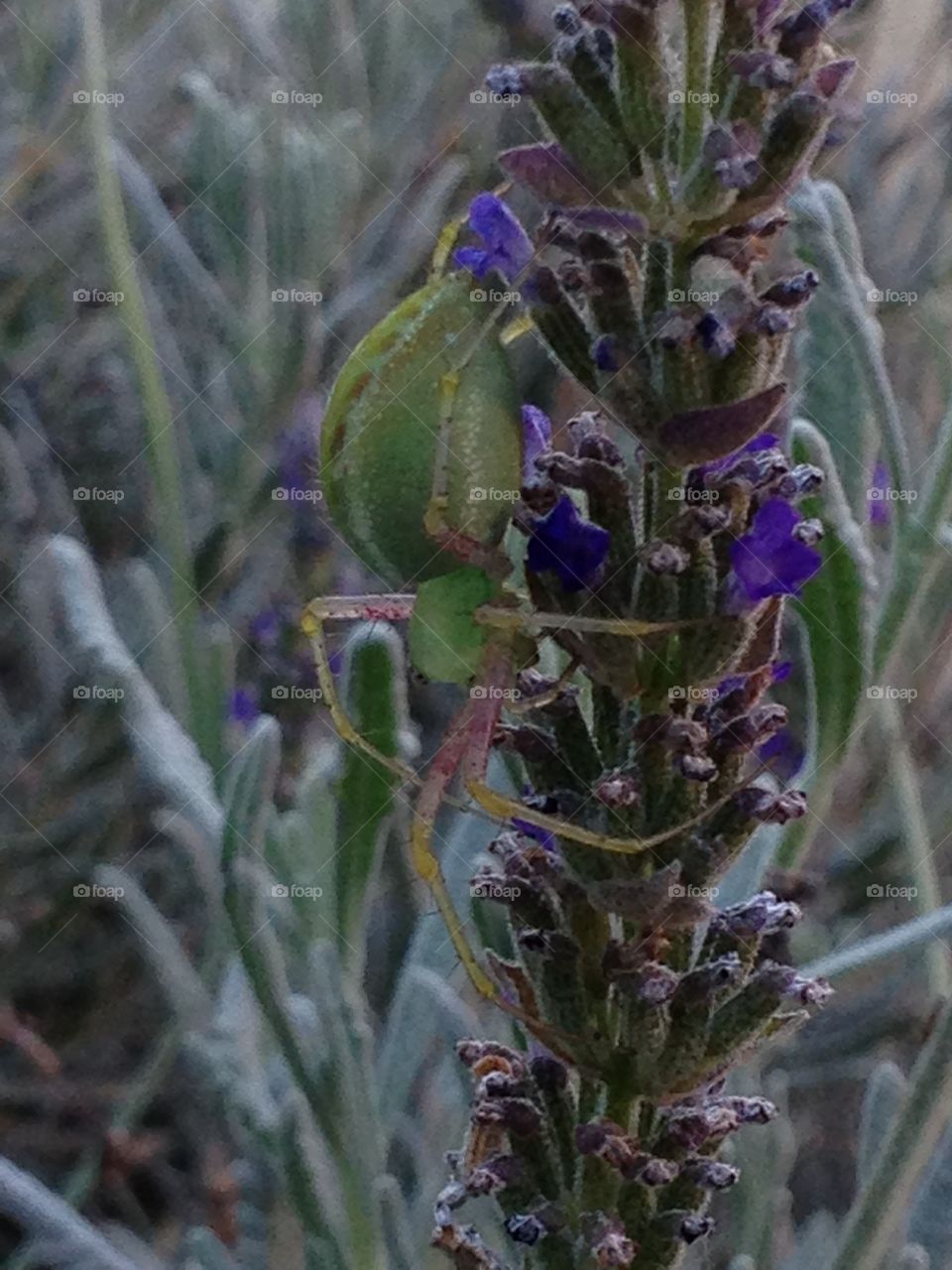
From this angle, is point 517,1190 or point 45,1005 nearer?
point 517,1190

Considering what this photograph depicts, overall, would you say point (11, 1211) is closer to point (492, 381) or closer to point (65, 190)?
point (492, 381)

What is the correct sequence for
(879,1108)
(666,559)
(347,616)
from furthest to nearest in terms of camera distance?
1. (879,1108)
2. (347,616)
3. (666,559)

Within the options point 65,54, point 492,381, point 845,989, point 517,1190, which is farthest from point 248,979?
point 65,54

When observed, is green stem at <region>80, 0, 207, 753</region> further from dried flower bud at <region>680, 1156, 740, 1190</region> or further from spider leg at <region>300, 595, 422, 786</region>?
dried flower bud at <region>680, 1156, 740, 1190</region>

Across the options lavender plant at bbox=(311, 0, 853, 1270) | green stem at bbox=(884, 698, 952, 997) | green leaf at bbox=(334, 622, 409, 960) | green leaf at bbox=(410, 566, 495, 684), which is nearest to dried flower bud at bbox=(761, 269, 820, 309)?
lavender plant at bbox=(311, 0, 853, 1270)

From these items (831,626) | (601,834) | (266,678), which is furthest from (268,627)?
(601,834)

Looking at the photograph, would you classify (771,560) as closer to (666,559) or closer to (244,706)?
(666,559)
